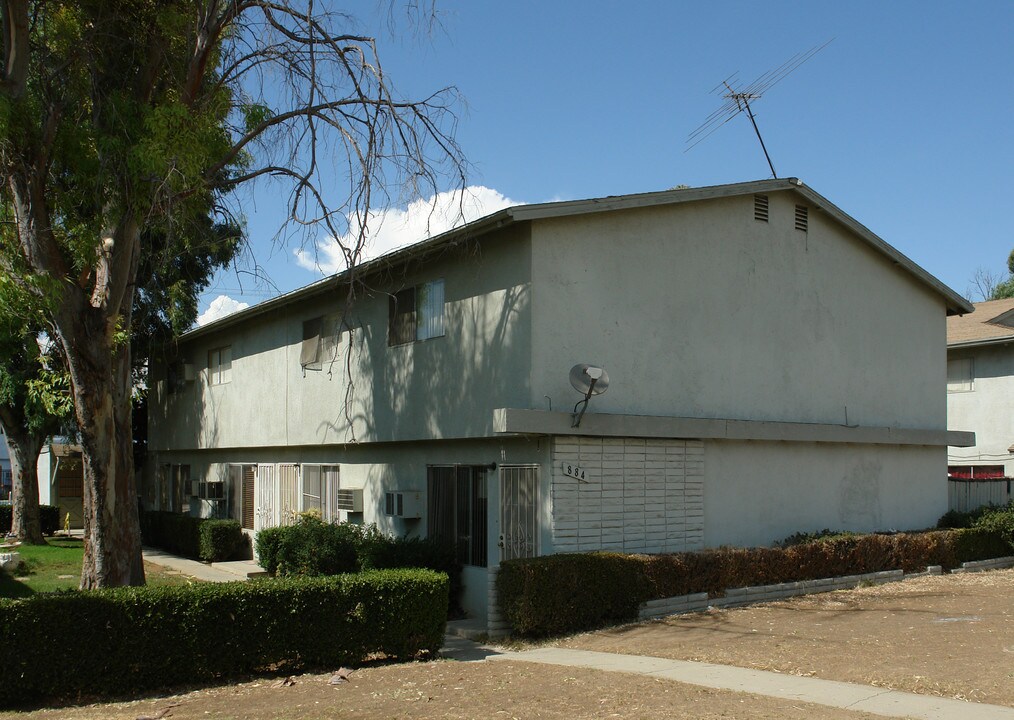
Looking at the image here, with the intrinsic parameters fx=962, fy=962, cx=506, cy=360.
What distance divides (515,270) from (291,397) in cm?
820

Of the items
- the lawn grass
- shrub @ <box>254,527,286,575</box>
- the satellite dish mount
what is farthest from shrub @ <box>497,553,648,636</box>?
shrub @ <box>254,527,286,575</box>

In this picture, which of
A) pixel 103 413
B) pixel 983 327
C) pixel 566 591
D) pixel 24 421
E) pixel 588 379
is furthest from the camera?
pixel 983 327

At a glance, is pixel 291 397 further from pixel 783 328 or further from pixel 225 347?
pixel 783 328

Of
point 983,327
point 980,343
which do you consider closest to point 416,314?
point 980,343

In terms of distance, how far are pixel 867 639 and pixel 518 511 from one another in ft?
15.8

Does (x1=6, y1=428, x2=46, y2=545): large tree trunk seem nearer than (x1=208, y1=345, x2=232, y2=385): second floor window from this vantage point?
No

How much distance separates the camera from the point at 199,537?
877 inches

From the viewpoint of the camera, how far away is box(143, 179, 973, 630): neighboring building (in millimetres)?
13555

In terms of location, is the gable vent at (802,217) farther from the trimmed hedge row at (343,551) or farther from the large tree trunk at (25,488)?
the large tree trunk at (25,488)

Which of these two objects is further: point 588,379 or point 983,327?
point 983,327

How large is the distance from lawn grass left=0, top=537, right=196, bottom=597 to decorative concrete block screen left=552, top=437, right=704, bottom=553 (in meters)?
6.16

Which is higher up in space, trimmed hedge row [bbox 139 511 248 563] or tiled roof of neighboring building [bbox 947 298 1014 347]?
tiled roof of neighboring building [bbox 947 298 1014 347]

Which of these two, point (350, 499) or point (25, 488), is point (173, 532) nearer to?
point (25, 488)

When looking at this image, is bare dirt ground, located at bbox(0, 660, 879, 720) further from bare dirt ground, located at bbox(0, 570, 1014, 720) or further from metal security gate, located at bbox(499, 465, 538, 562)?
metal security gate, located at bbox(499, 465, 538, 562)
